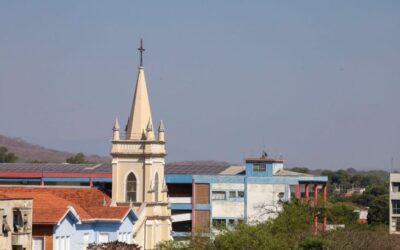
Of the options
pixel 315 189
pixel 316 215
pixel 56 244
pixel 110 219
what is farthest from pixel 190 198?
pixel 56 244

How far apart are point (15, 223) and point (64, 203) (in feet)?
37.6

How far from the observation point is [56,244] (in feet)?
260

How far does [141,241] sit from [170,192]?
4384cm

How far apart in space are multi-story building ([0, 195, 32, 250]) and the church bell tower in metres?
28.2

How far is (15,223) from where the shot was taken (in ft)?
242

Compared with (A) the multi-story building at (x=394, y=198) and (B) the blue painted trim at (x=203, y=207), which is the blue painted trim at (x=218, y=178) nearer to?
(B) the blue painted trim at (x=203, y=207)

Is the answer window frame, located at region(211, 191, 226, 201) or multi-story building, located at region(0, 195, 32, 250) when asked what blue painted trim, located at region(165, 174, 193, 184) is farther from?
multi-story building, located at region(0, 195, 32, 250)

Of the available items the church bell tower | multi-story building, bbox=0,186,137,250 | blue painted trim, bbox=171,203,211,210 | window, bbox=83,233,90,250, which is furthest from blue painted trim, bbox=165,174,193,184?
window, bbox=83,233,90,250

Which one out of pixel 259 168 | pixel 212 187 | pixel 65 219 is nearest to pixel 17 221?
pixel 65 219

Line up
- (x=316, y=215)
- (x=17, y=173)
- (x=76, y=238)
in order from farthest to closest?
(x=17, y=173) → (x=316, y=215) → (x=76, y=238)

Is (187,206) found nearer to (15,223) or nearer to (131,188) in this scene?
(131,188)

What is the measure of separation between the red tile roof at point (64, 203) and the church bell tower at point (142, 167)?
193 centimetres

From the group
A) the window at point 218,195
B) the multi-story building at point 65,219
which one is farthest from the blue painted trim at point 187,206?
the multi-story building at point 65,219

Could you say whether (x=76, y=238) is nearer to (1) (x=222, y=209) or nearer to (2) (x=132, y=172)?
(2) (x=132, y=172)
